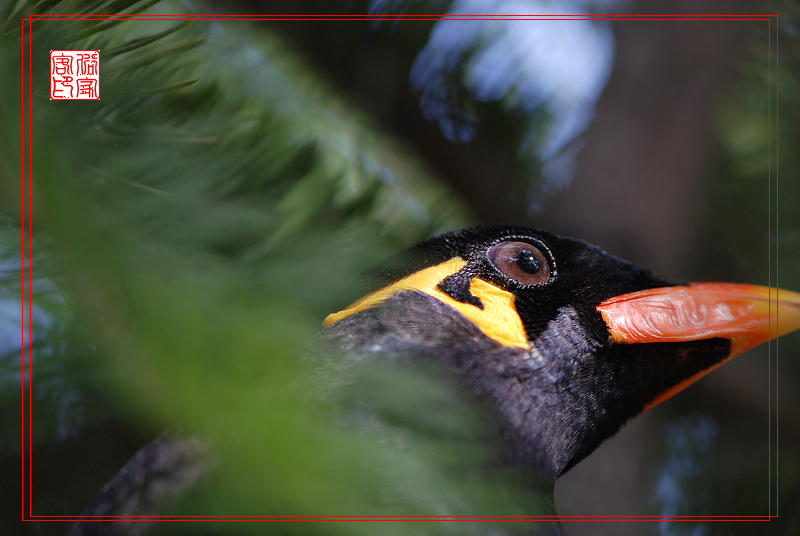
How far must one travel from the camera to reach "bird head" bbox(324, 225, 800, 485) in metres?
1.11

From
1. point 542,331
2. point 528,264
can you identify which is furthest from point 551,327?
point 528,264

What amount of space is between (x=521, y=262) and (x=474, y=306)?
14cm

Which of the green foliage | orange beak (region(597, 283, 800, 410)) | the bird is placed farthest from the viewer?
orange beak (region(597, 283, 800, 410))

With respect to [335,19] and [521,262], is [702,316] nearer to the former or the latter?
[521,262]

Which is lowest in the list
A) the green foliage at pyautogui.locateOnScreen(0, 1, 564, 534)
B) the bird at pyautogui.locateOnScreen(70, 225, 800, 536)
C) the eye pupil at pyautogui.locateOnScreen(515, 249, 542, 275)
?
the bird at pyautogui.locateOnScreen(70, 225, 800, 536)

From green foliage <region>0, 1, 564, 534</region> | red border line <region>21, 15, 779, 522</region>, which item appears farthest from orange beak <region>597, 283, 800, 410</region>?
green foliage <region>0, 1, 564, 534</region>

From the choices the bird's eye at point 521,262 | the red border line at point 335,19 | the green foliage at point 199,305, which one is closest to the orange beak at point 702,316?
the bird's eye at point 521,262

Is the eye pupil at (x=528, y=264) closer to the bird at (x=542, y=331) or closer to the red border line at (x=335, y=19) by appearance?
the bird at (x=542, y=331)

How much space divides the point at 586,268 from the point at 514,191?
0.65 meters

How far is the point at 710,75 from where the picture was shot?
1.84 m

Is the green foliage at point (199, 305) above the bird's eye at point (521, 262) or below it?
above

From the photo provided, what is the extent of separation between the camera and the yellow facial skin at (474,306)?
3.82 ft

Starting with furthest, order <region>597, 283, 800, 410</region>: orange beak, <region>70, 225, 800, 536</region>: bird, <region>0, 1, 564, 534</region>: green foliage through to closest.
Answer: <region>597, 283, 800, 410</region>: orange beak, <region>70, 225, 800, 536</region>: bird, <region>0, 1, 564, 534</region>: green foliage

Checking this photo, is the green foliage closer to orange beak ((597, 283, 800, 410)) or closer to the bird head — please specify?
the bird head
